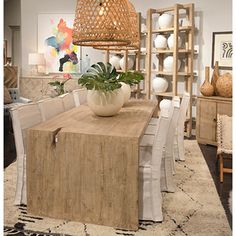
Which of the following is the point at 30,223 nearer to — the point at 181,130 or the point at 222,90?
the point at 181,130

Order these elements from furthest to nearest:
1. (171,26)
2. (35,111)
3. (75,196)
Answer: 1. (171,26)
2. (35,111)
3. (75,196)

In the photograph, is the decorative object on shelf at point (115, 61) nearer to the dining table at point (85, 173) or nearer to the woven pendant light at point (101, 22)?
the woven pendant light at point (101, 22)

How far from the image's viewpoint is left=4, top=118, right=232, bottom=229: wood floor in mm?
3113

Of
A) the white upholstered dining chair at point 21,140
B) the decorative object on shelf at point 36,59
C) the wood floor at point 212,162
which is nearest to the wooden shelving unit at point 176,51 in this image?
the wood floor at point 212,162

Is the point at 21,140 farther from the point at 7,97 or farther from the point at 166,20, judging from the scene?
the point at 166,20

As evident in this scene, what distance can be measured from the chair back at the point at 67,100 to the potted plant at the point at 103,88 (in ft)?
2.58

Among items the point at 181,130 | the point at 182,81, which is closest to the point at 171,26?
the point at 182,81

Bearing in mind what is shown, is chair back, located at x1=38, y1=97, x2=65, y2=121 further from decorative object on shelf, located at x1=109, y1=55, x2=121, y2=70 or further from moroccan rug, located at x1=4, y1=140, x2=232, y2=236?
decorative object on shelf, located at x1=109, y1=55, x2=121, y2=70

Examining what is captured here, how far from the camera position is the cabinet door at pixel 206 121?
4961 millimetres

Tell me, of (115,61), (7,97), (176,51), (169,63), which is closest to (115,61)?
(115,61)

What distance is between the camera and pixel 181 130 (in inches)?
165

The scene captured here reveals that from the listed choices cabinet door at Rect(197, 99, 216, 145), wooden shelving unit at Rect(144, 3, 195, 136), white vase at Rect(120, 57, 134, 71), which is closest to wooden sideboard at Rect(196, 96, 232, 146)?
cabinet door at Rect(197, 99, 216, 145)

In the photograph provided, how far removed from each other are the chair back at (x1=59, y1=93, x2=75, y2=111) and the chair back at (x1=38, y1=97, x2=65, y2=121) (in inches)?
4.3

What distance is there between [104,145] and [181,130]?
2.01 metres
